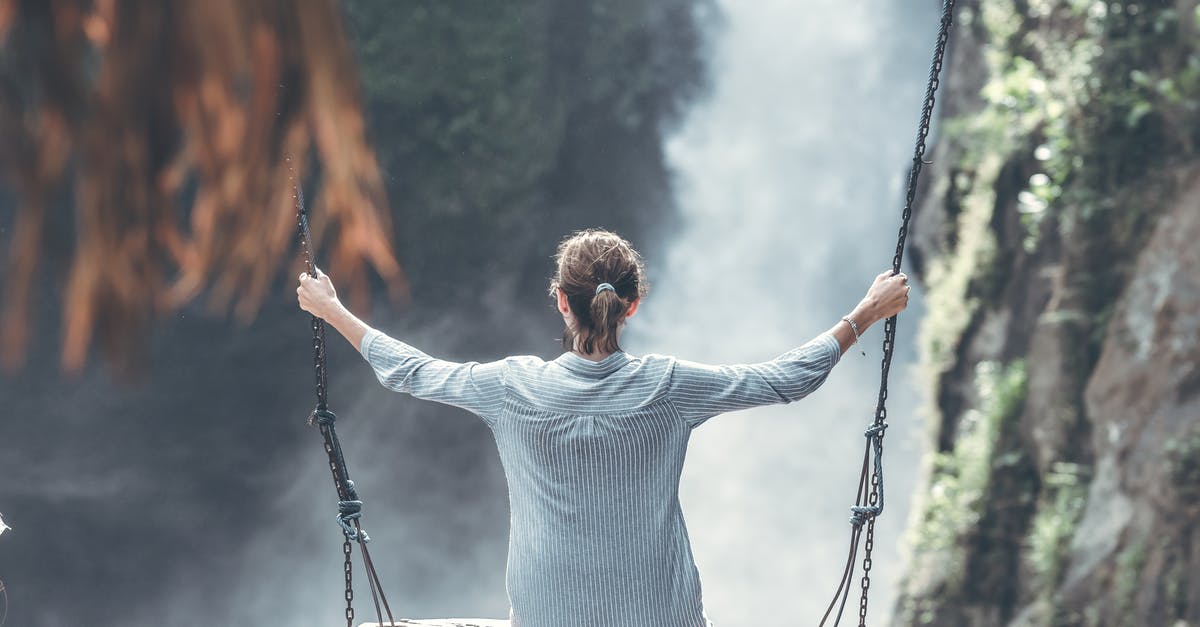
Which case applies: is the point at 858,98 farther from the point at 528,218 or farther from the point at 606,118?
the point at 528,218

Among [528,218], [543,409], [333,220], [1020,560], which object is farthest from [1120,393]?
[528,218]

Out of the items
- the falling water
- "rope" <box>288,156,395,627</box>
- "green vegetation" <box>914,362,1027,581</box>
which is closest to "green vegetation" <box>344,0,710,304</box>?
the falling water

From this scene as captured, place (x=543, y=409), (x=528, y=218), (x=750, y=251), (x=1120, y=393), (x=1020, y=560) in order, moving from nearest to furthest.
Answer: (x=543, y=409)
(x=1120, y=393)
(x=1020, y=560)
(x=528, y=218)
(x=750, y=251)

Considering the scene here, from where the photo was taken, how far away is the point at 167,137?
588 mm

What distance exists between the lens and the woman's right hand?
2094 millimetres

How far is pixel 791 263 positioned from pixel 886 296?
30.3 ft

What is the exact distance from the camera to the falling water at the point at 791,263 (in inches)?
431

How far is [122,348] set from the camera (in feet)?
1.85

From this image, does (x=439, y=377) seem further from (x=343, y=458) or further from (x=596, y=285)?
(x=343, y=458)

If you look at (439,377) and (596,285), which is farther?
(439,377)

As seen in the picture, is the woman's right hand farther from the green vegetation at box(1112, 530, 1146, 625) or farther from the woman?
the green vegetation at box(1112, 530, 1146, 625)

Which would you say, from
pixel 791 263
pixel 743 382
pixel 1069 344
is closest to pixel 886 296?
pixel 743 382

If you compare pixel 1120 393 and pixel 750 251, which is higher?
pixel 750 251

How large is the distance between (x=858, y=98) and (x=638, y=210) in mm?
2055
